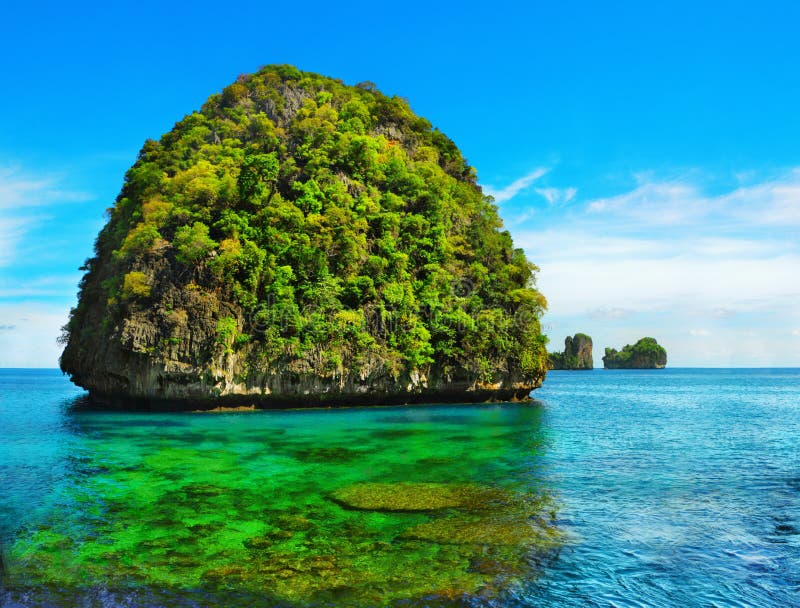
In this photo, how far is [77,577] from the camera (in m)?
7.69

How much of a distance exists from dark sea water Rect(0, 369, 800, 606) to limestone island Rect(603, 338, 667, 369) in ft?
451

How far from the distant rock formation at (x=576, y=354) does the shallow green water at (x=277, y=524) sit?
13459 centimetres

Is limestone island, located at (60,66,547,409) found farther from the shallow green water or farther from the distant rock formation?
the distant rock formation

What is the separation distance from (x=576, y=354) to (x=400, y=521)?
146870 mm

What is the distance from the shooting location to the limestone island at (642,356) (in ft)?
487

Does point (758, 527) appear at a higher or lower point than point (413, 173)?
lower

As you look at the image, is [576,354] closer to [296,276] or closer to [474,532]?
[296,276]

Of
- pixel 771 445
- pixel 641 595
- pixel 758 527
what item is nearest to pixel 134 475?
pixel 641 595

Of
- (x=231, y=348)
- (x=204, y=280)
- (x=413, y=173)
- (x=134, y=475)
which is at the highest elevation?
(x=413, y=173)

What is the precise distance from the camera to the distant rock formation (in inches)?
5822

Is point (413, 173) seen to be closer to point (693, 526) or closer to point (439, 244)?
point (439, 244)

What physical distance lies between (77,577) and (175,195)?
→ 3066cm

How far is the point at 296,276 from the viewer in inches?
1323

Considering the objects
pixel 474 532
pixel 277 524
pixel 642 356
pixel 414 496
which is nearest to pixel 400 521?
pixel 474 532
